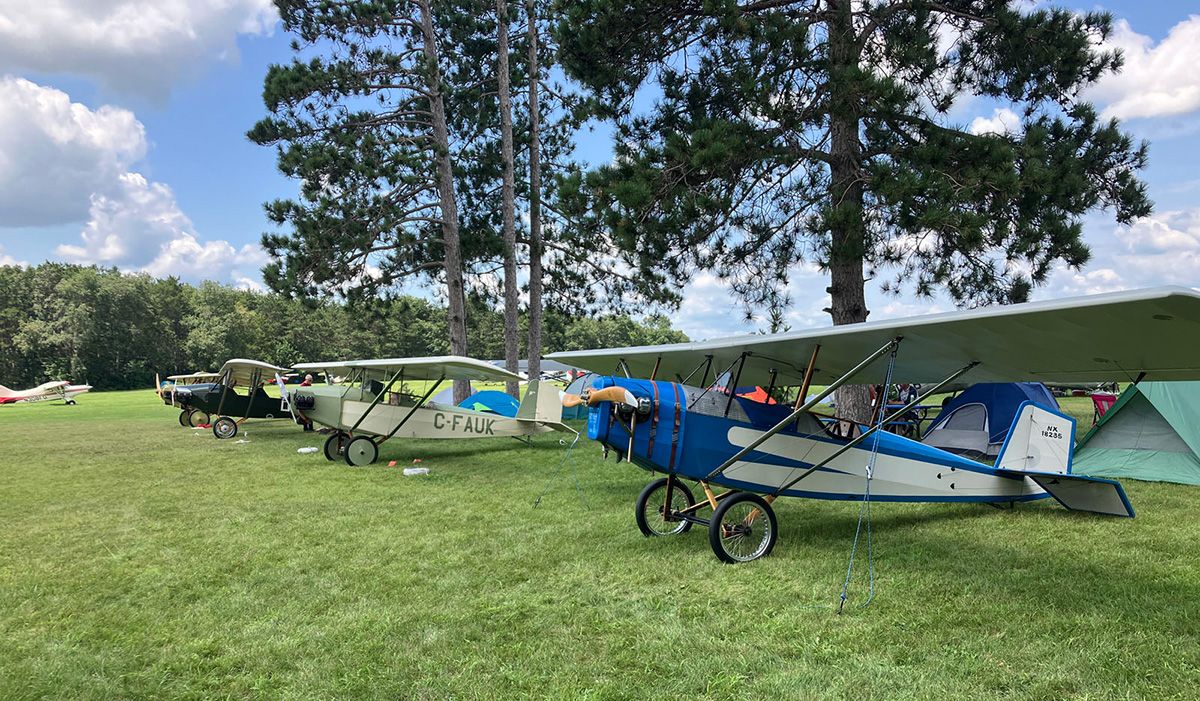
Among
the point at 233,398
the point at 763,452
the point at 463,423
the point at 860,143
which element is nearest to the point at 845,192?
the point at 860,143

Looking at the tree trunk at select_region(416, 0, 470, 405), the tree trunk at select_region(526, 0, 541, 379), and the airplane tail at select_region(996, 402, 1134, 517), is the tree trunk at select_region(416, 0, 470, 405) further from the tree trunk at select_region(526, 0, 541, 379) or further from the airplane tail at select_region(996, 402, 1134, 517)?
the airplane tail at select_region(996, 402, 1134, 517)

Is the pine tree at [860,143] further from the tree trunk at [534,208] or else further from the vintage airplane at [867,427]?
the tree trunk at [534,208]

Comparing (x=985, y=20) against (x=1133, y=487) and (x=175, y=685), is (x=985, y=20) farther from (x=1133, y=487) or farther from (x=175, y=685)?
(x=175, y=685)

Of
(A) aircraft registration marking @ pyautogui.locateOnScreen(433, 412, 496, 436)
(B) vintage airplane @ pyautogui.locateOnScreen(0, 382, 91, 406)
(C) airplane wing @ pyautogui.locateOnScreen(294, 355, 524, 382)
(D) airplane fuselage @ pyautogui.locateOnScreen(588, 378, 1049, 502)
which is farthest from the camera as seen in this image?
(B) vintage airplane @ pyautogui.locateOnScreen(0, 382, 91, 406)

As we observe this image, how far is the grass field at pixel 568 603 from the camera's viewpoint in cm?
312

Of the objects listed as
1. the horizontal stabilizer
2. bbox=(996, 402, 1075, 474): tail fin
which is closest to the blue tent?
bbox=(996, 402, 1075, 474): tail fin

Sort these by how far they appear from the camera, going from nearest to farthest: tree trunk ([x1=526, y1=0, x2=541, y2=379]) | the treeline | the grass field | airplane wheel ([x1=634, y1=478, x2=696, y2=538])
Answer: the grass field
airplane wheel ([x1=634, y1=478, x2=696, y2=538])
tree trunk ([x1=526, y1=0, x2=541, y2=379])
the treeline

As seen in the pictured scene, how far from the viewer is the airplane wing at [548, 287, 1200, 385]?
3.27 metres

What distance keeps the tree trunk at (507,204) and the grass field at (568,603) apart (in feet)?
29.7

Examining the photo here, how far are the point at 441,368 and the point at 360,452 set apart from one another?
2.08 m

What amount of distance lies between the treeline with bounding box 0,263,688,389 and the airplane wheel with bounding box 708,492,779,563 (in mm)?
39451

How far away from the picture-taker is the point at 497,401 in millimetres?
15141

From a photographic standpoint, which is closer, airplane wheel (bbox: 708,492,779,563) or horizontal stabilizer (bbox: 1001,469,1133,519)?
airplane wheel (bbox: 708,492,779,563)

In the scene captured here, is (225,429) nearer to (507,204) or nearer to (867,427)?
(507,204)
